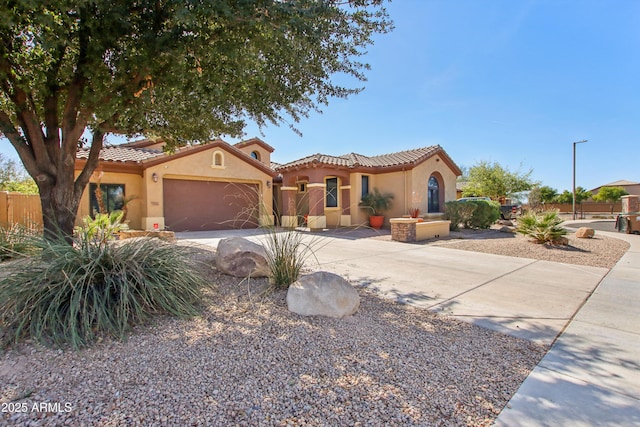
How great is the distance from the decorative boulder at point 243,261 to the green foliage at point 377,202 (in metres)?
12.0

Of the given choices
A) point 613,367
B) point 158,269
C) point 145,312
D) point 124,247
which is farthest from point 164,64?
point 613,367

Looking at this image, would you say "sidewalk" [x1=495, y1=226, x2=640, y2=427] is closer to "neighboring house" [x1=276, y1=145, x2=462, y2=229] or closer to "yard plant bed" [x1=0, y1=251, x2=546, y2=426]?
"yard plant bed" [x1=0, y1=251, x2=546, y2=426]

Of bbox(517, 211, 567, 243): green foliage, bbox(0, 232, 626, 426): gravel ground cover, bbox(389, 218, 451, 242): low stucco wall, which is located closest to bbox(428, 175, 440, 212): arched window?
bbox(389, 218, 451, 242): low stucco wall

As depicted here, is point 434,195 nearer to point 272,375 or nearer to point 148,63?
point 148,63

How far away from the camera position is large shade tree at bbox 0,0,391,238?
429 centimetres

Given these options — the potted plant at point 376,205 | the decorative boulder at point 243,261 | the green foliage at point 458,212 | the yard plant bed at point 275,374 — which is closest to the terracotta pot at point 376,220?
the potted plant at point 376,205

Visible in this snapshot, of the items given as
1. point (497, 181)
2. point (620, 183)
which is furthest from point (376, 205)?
point (620, 183)

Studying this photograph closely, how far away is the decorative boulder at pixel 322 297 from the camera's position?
3840 millimetres

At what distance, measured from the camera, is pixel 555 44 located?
11664mm

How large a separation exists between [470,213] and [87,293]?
1590cm

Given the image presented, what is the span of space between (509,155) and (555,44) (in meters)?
25.8

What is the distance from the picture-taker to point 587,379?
268cm

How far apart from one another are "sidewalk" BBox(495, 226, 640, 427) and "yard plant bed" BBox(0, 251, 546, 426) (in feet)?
0.43

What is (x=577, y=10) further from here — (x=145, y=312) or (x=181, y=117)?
(x=145, y=312)
